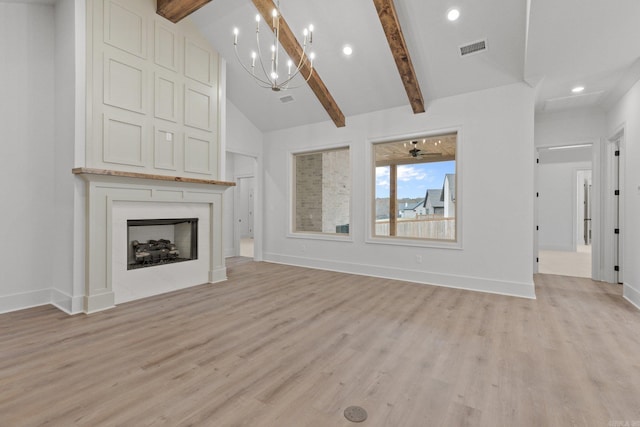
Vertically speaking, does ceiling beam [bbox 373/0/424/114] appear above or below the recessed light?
below

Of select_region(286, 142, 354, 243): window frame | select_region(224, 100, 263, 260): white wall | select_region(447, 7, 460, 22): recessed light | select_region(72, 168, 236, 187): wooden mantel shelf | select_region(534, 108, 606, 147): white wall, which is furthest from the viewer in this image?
select_region(224, 100, 263, 260): white wall

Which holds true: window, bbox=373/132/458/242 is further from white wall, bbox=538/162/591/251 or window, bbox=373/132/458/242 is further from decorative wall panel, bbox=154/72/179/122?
white wall, bbox=538/162/591/251

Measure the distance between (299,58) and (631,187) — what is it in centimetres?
490

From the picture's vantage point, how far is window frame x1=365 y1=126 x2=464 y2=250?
182 inches

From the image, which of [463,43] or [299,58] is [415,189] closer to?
[463,43]

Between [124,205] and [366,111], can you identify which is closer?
[124,205]

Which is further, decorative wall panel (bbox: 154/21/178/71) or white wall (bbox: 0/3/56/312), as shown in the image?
decorative wall panel (bbox: 154/21/178/71)

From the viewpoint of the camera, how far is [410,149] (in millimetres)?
6270

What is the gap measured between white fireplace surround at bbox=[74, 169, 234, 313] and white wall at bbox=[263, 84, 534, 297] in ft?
7.93

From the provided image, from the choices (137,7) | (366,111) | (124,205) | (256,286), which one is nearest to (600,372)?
(256,286)

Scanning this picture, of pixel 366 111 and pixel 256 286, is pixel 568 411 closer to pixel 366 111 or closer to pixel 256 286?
pixel 256 286

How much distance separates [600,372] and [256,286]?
3.87 meters

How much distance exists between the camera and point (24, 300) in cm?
354

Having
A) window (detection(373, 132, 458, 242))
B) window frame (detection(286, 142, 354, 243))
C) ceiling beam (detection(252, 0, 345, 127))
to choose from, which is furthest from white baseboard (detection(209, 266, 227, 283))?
ceiling beam (detection(252, 0, 345, 127))
